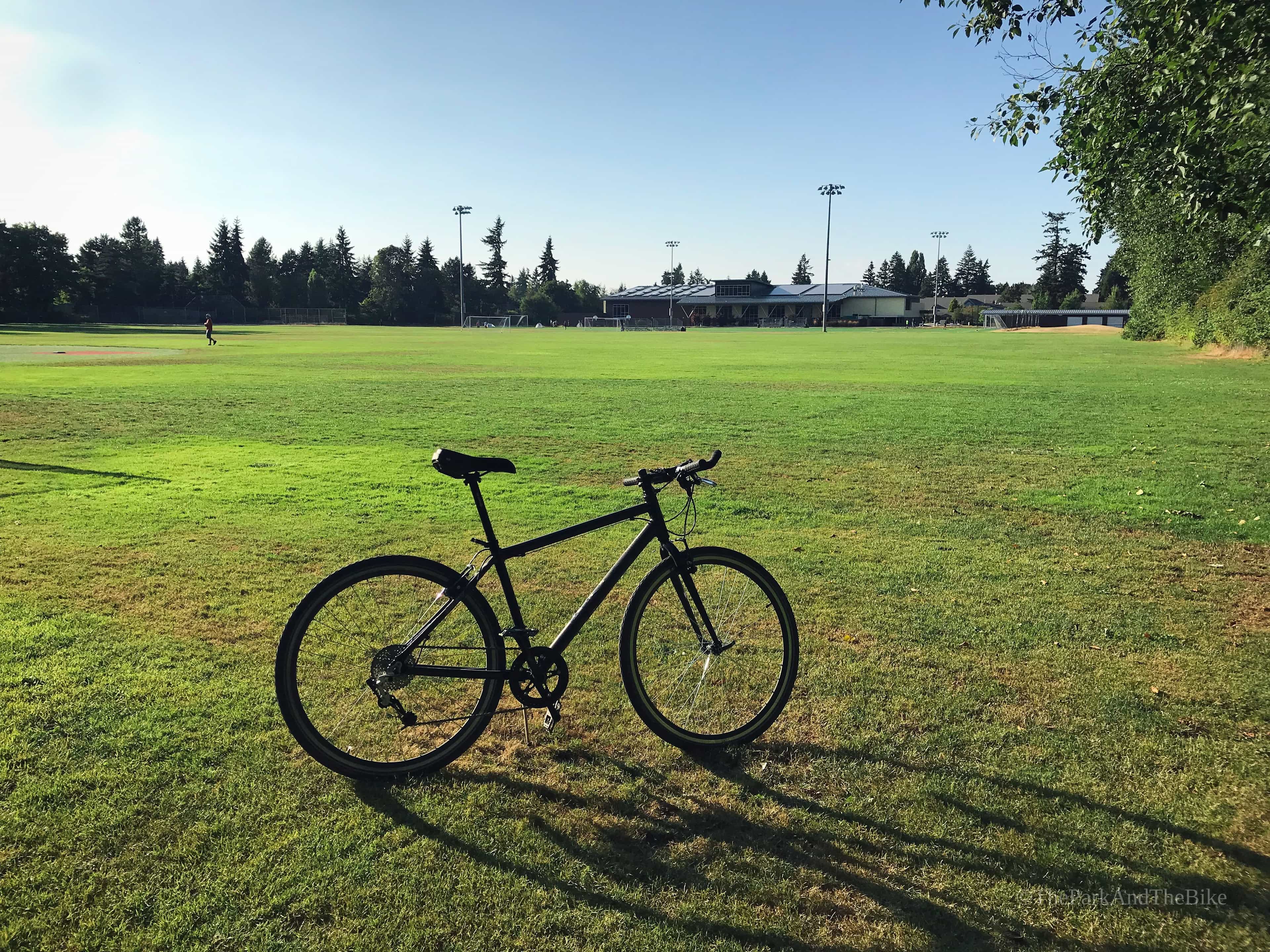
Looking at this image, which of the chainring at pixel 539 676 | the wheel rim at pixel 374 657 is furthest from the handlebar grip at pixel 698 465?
the wheel rim at pixel 374 657

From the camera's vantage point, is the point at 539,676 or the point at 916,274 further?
the point at 916,274

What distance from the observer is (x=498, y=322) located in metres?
121

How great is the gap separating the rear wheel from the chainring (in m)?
0.08

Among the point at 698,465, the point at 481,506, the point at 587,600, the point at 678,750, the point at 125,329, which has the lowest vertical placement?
the point at 678,750

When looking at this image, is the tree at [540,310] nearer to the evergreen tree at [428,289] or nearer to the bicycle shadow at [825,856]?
the evergreen tree at [428,289]

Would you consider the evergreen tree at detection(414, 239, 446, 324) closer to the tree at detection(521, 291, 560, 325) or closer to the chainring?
the tree at detection(521, 291, 560, 325)

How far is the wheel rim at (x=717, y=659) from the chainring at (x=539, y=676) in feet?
1.28

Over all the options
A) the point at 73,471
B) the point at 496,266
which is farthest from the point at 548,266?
the point at 73,471

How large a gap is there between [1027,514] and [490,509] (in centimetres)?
595

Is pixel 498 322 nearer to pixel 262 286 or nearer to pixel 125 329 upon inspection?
pixel 262 286

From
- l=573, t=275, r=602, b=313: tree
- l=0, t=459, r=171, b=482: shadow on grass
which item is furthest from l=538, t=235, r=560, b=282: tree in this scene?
l=0, t=459, r=171, b=482: shadow on grass

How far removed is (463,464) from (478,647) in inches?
35.7

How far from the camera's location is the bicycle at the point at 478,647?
12.3 feet

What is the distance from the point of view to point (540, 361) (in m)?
36.1
